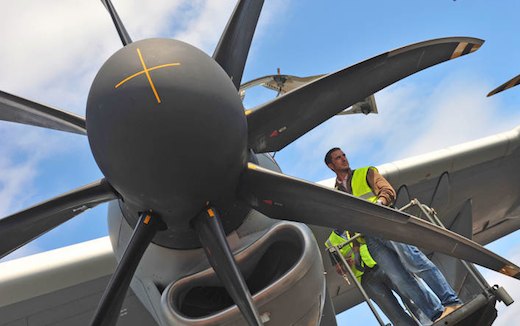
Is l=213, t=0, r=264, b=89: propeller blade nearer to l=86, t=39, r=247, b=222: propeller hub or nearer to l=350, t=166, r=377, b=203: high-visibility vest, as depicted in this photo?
l=86, t=39, r=247, b=222: propeller hub

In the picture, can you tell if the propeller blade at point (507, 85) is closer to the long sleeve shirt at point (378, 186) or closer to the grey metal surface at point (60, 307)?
the long sleeve shirt at point (378, 186)

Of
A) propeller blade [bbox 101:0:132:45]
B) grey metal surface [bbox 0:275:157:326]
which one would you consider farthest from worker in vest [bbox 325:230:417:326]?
propeller blade [bbox 101:0:132:45]

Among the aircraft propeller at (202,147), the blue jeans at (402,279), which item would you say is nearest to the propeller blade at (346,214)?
the aircraft propeller at (202,147)

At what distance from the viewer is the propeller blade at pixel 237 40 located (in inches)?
174

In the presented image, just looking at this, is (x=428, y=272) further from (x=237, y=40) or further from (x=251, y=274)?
(x=237, y=40)

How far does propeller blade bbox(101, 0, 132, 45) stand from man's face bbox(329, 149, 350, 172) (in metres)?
2.48

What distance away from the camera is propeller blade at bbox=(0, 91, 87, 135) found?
13.7ft

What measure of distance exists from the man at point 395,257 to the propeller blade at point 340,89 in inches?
33.9

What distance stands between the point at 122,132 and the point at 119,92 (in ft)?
0.81

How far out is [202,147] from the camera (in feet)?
9.71

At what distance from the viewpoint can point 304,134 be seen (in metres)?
4.52

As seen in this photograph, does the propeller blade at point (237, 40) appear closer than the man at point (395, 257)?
No

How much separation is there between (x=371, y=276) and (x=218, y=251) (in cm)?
239

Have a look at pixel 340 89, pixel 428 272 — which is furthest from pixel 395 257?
pixel 340 89
